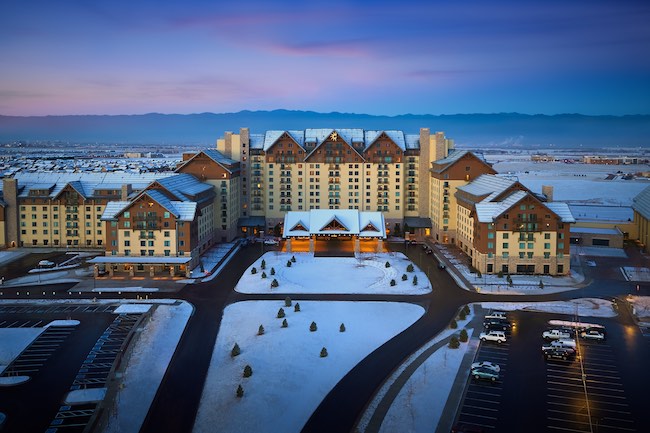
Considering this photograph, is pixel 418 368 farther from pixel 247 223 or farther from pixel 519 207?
pixel 247 223

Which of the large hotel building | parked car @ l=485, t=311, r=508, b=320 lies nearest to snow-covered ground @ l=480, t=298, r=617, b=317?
parked car @ l=485, t=311, r=508, b=320

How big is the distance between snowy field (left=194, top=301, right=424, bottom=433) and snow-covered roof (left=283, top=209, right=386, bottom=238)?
31.2 meters

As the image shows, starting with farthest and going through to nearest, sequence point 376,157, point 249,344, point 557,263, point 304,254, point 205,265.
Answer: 1. point 376,157
2. point 304,254
3. point 205,265
4. point 557,263
5. point 249,344

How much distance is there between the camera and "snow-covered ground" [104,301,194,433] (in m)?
35.5

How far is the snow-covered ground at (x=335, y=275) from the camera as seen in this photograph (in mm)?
66500

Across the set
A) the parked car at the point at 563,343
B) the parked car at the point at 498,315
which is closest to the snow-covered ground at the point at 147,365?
the parked car at the point at 498,315

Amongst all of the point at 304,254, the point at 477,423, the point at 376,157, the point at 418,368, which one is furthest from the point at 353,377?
the point at 376,157

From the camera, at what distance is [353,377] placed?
4119cm

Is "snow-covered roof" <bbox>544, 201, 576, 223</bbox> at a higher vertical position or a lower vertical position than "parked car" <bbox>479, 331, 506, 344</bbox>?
higher

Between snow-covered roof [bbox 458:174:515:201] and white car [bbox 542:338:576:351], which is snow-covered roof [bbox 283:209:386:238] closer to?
snow-covered roof [bbox 458:174:515:201]

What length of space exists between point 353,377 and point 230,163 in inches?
2584

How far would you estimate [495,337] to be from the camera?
157 ft

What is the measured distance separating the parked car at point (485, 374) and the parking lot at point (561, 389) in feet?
1.07

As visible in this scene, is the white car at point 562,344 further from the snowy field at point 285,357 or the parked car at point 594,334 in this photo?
the snowy field at point 285,357
